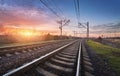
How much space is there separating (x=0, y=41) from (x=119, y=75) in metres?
23.3

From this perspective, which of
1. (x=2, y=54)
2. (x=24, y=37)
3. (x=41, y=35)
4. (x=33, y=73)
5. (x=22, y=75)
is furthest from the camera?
(x=41, y=35)

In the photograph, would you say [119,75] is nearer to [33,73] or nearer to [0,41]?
[33,73]

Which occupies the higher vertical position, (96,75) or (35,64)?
(35,64)

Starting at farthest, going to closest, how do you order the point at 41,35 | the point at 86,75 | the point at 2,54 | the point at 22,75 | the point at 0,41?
the point at 41,35, the point at 0,41, the point at 2,54, the point at 86,75, the point at 22,75

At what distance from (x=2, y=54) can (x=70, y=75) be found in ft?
20.0

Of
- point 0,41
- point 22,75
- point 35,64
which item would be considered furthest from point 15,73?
point 0,41

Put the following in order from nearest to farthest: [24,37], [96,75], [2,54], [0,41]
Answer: [96,75]
[2,54]
[0,41]
[24,37]

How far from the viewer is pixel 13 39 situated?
30.7 meters

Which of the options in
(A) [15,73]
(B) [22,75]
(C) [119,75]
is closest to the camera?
(A) [15,73]

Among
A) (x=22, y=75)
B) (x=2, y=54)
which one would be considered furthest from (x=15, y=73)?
(x=2, y=54)

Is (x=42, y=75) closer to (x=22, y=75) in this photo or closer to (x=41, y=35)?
(x=22, y=75)

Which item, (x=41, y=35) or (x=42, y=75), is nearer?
(x=42, y=75)

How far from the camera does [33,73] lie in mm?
5047

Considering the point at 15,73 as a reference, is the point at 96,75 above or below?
below
